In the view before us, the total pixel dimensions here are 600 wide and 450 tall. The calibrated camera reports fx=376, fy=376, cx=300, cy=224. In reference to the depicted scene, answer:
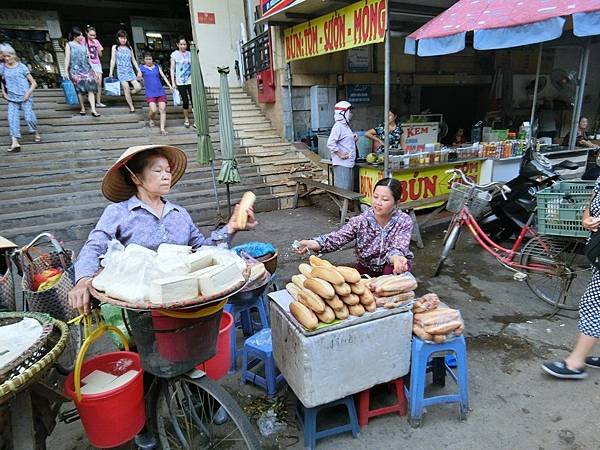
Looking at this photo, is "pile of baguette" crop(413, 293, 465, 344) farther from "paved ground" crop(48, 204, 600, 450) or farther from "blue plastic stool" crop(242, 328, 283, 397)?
"blue plastic stool" crop(242, 328, 283, 397)

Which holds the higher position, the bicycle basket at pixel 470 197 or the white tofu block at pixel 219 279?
the white tofu block at pixel 219 279

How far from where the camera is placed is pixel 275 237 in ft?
20.3

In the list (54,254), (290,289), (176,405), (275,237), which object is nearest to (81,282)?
(176,405)

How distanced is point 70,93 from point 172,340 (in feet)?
29.5

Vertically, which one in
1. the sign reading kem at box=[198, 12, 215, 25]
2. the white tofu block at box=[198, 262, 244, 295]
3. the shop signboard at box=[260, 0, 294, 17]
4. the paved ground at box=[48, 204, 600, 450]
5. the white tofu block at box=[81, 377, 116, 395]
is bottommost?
the paved ground at box=[48, 204, 600, 450]

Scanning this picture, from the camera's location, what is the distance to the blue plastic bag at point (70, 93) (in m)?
8.41

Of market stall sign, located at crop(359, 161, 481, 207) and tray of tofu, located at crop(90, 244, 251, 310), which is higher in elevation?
tray of tofu, located at crop(90, 244, 251, 310)

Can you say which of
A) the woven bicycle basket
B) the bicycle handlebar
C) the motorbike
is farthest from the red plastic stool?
the motorbike

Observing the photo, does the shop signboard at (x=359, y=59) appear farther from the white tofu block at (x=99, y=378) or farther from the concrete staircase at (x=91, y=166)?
the white tofu block at (x=99, y=378)

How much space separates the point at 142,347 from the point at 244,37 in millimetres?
11383

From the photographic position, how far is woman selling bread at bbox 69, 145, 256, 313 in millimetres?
1978

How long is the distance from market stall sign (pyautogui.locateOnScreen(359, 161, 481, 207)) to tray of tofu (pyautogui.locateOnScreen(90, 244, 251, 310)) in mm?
4972

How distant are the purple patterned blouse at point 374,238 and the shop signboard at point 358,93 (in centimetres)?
763

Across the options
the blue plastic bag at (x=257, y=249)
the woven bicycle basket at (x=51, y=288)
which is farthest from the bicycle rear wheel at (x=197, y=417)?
the blue plastic bag at (x=257, y=249)
